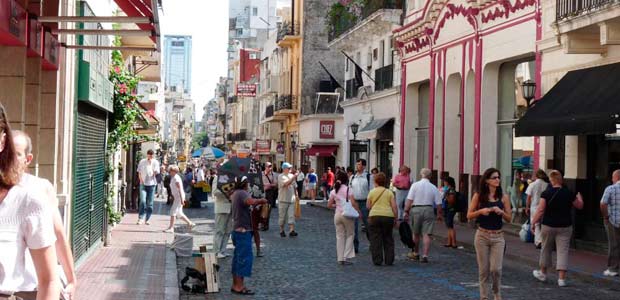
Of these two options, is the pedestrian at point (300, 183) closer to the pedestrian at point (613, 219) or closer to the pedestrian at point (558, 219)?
the pedestrian at point (613, 219)

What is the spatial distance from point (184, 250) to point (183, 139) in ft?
541

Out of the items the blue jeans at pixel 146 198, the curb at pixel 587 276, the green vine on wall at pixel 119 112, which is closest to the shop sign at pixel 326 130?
the blue jeans at pixel 146 198

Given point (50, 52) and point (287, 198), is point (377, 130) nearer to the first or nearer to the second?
point (287, 198)

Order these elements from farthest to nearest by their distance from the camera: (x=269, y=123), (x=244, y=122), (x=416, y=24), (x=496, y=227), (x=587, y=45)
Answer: (x=244, y=122) → (x=269, y=123) → (x=416, y=24) → (x=587, y=45) → (x=496, y=227)

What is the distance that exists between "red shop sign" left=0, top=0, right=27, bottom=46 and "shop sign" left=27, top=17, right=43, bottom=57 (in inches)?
8.8

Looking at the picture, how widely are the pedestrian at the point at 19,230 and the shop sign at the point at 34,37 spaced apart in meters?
6.78

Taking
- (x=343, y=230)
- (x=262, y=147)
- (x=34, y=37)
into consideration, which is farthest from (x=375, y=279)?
(x=262, y=147)

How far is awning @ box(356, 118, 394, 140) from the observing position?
118ft

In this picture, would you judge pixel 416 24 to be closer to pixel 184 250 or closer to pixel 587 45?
pixel 587 45

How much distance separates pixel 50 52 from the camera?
39.4ft

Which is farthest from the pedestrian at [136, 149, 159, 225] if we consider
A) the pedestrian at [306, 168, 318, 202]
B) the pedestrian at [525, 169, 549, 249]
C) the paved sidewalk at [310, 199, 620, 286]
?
the pedestrian at [306, 168, 318, 202]

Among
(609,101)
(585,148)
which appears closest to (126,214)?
(585,148)

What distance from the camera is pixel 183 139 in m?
180

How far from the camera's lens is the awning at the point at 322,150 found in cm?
5225
